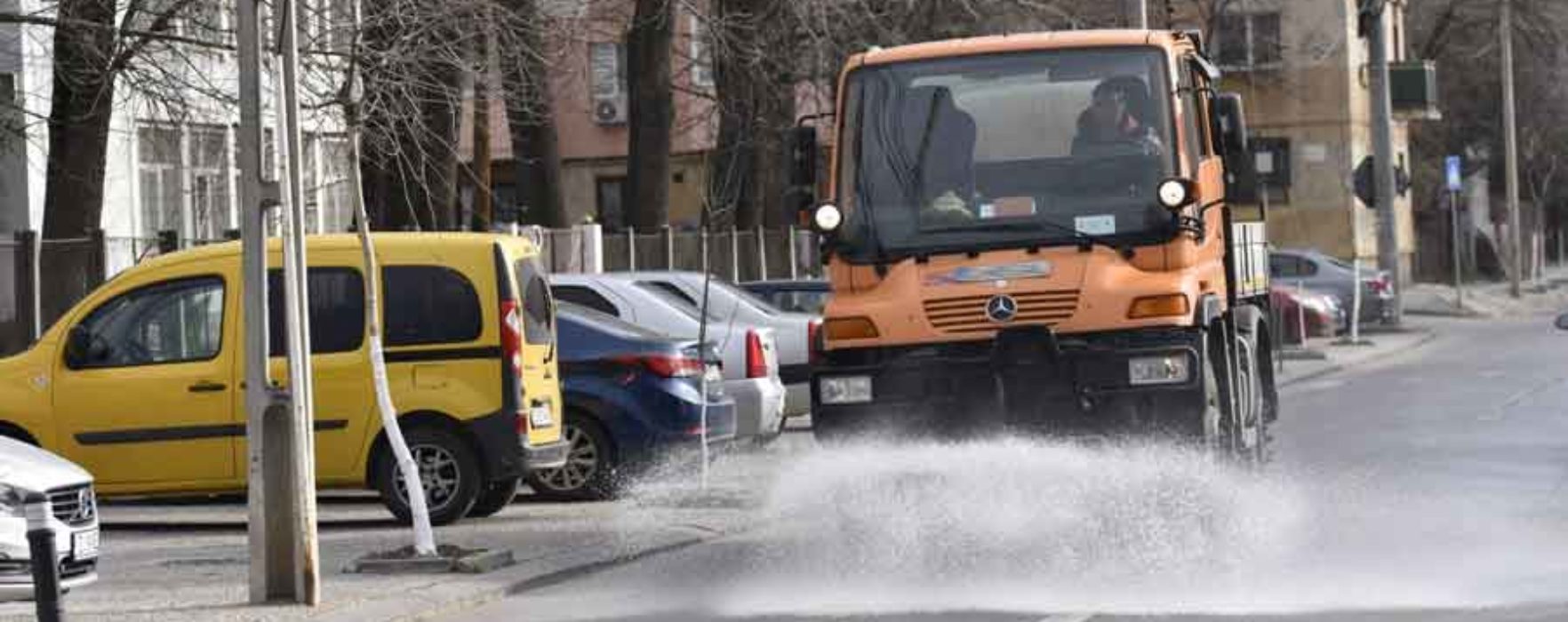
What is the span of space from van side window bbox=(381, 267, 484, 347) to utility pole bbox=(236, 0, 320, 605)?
12.5 feet

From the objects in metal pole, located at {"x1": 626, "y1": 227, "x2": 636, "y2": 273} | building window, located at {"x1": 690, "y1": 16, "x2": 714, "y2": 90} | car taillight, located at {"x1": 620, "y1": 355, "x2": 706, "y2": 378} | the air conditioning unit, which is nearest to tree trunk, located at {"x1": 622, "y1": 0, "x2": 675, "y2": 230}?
building window, located at {"x1": 690, "y1": 16, "x2": 714, "y2": 90}

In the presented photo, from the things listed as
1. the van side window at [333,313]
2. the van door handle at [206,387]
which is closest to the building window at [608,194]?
the van side window at [333,313]

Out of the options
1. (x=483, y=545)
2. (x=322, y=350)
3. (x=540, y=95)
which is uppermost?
(x=540, y=95)

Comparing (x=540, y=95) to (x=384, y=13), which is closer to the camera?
(x=384, y=13)

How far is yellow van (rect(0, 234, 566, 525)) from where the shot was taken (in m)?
17.1

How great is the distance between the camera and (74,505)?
12672 millimetres

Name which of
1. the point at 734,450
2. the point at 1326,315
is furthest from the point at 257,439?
the point at 1326,315

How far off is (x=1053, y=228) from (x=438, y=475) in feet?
14.9

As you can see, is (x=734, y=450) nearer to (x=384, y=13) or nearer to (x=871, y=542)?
(x=384, y=13)

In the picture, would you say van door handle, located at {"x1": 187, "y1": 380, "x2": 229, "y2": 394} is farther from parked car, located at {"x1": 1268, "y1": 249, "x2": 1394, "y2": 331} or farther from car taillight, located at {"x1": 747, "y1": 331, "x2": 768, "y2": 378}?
parked car, located at {"x1": 1268, "y1": 249, "x2": 1394, "y2": 331}

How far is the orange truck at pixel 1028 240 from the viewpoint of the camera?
47.1ft

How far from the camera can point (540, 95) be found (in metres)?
29.7

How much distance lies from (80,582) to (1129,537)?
4.91 metres

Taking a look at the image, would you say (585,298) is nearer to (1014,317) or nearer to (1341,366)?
(1014,317)
